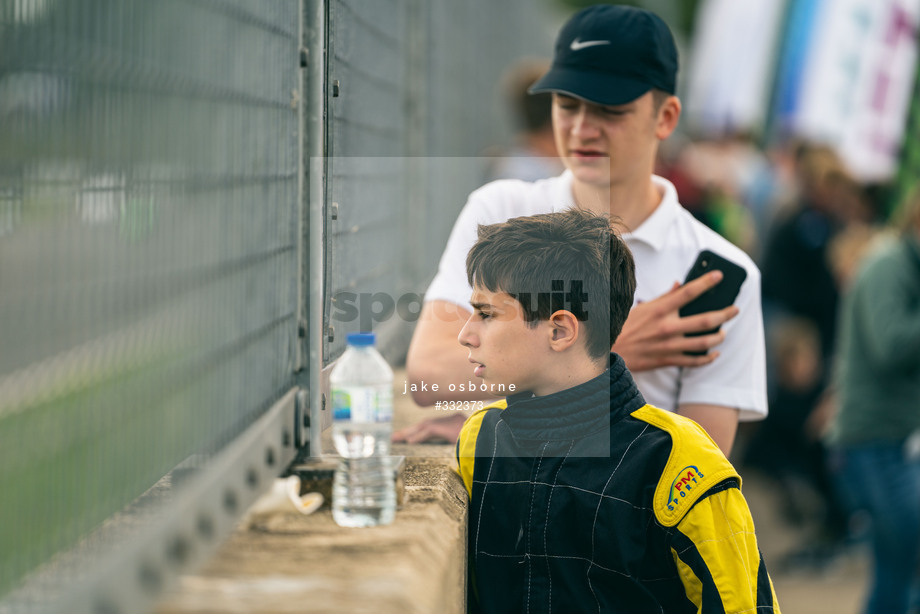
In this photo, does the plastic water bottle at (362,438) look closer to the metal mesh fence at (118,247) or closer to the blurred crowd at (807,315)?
the metal mesh fence at (118,247)

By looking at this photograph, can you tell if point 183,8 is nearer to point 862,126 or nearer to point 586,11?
point 586,11

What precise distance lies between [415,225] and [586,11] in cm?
252

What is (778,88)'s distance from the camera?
12.8 metres

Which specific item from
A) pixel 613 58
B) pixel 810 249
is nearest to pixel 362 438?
pixel 613 58

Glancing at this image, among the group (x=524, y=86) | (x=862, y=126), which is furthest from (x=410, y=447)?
(x=862, y=126)

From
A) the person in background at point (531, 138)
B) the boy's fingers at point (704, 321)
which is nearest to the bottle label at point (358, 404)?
the boy's fingers at point (704, 321)

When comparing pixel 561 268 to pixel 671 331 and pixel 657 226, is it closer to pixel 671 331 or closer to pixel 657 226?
pixel 671 331

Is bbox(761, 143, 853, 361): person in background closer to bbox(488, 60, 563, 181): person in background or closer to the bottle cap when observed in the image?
bbox(488, 60, 563, 181): person in background

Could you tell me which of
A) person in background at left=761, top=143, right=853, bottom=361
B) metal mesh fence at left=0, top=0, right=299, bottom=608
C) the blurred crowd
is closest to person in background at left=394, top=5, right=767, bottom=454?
metal mesh fence at left=0, top=0, right=299, bottom=608

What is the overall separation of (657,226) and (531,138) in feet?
9.57

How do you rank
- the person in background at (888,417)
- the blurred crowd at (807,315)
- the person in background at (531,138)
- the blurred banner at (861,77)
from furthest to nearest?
the blurred banner at (861,77)
the blurred crowd at (807,315)
the person in background at (888,417)
the person in background at (531,138)

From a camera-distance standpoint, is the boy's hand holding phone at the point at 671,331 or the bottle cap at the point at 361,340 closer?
the bottle cap at the point at 361,340

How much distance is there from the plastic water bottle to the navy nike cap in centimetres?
84

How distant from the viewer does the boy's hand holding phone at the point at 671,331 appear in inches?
98.0
